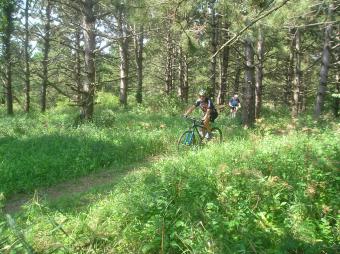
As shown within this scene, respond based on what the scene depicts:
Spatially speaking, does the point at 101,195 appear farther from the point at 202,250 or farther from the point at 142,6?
the point at 142,6

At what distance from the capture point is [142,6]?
7543 mm

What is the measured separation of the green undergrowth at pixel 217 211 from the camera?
5363 millimetres

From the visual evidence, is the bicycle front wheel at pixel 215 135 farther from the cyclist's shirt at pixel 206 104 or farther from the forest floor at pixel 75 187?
the forest floor at pixel 75 187

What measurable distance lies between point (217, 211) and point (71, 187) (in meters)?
4.54

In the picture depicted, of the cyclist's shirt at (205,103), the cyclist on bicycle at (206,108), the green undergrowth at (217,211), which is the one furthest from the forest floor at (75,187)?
the cyclist's shirt at (205,103)

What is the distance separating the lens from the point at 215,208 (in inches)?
240

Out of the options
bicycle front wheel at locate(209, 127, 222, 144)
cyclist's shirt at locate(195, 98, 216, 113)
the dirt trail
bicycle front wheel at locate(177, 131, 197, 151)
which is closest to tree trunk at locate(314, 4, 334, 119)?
bicycle front wheel at locate(209, 127, 222, 144)

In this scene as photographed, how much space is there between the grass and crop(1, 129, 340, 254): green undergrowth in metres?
0.02

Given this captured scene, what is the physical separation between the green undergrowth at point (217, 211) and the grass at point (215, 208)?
0.05ft

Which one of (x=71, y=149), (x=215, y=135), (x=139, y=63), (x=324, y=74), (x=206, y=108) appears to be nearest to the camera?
(x=71, y=149)

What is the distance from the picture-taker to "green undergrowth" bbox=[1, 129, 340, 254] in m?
5.36

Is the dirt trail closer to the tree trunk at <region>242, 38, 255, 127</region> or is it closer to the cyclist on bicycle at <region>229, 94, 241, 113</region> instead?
the tree trunk at <region>242, 38, 255, 127</region>

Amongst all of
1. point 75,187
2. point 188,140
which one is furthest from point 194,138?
point 75,187

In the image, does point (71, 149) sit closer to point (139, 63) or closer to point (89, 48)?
point (89, 48)
